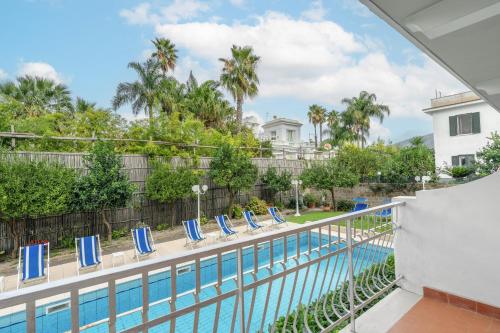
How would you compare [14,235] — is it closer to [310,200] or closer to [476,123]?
[310,200]

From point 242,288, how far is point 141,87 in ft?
66.9

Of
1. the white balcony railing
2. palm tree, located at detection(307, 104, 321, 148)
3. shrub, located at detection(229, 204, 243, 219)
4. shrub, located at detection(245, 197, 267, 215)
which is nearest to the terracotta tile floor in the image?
the white balcony railing

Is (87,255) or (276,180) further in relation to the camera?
(276,180)

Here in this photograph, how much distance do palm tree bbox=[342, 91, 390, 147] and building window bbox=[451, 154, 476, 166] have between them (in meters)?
14.4

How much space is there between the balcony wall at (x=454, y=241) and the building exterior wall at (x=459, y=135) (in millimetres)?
15755

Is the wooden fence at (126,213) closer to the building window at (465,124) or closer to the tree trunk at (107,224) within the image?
the tree trunk at (107,224)

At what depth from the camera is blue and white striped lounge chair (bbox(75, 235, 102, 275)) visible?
652 cm

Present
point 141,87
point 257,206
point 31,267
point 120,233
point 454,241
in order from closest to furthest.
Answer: point 454,241 → point 31,267 → point 120,233 → point 257,206 → point 141,87

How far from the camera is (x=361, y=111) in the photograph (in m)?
30.5

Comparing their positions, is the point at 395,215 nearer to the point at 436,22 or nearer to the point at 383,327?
the point at 383,327

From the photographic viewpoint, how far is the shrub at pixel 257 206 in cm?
1377

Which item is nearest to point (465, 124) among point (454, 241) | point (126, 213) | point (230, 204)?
point (230, 204)

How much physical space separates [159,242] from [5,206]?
413 cm

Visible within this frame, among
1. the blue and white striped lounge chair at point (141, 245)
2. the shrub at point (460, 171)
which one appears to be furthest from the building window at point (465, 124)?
the blue and white striped lounge chair at point (141, 245)
